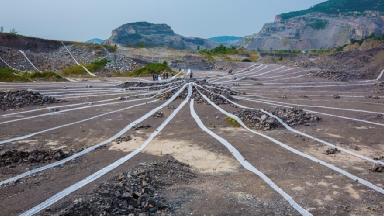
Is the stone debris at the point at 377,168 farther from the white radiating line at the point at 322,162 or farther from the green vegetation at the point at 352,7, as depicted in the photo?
the green vegetation at the point at 352,7

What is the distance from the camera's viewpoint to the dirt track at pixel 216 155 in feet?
31.8

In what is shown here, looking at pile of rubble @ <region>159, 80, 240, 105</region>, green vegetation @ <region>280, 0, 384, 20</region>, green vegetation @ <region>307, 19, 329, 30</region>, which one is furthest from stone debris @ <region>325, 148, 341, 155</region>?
green vegetation @ <region>280, 0, 384, 20</region>

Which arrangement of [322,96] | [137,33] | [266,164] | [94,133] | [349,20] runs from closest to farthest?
1. [266,164]
2. [94,133]
3. [322,96]
4. [349,20]
5. [137,33]

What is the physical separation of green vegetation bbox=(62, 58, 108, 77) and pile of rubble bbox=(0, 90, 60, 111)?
22.7m

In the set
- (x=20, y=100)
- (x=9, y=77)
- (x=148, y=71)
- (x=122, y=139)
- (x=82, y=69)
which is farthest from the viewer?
(x=82, y=69)

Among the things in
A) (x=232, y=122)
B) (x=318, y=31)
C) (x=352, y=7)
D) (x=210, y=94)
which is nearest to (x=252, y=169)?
(x=232, y=122)

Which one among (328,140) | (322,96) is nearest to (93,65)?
(322,96)

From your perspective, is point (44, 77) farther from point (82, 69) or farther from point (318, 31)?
point (318, 31)

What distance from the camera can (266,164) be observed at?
12.9m

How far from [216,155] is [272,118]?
6157 mm

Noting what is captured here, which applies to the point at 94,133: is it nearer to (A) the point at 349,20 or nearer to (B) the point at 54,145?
(B) the point at 54,145

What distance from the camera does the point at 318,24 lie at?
16538 centimetres

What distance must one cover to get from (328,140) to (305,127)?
99.4 inches

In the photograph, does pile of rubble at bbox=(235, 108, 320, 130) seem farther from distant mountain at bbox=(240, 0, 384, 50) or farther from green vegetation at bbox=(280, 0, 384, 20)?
green vegetation at bbox=(280, 0, 384, 20)
